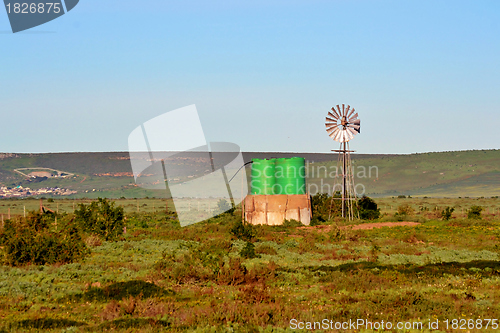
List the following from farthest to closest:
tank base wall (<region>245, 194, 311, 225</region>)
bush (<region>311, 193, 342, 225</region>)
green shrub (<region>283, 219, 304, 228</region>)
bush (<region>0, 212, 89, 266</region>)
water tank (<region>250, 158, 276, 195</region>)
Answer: bush (<region>311, 193, 342, 225</region>) → water tank (<region>250, 158, 276, 195</region>) → tank base wall (<region>245, 194, 311, 225</region>) → green shrub (<region>283, 219, 304, 228</region>) → bush (<region>0, 212, 89, 266</region>)

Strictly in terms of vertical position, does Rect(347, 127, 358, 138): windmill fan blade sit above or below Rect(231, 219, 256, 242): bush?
above

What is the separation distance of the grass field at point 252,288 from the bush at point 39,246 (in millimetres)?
1060

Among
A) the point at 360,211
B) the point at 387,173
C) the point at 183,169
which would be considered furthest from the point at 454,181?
the point at 360,211

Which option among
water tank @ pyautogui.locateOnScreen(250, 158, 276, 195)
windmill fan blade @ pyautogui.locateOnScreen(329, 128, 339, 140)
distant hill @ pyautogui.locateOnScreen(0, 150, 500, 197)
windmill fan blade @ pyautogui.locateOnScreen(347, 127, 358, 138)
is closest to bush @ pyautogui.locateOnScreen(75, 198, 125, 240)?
water tank @ pyautogui.locateOnScreen(250, 158, 276, 195)

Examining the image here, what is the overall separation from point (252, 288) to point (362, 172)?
158 meters

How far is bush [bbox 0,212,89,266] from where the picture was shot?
21359 mm

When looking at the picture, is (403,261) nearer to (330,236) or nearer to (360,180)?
(330,236)

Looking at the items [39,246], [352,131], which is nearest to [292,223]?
[352,131]

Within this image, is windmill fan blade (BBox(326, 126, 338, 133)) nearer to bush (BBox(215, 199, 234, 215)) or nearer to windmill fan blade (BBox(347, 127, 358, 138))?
windmill fan blade (BBox(347, 127, 358, 138))

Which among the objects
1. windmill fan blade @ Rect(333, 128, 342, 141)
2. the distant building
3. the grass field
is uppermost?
the distant building

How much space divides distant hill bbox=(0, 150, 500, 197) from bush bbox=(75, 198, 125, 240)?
103 metres

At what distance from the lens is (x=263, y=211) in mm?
42375

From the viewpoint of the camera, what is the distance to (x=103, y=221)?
30.9 meters

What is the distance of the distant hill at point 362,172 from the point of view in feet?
457
